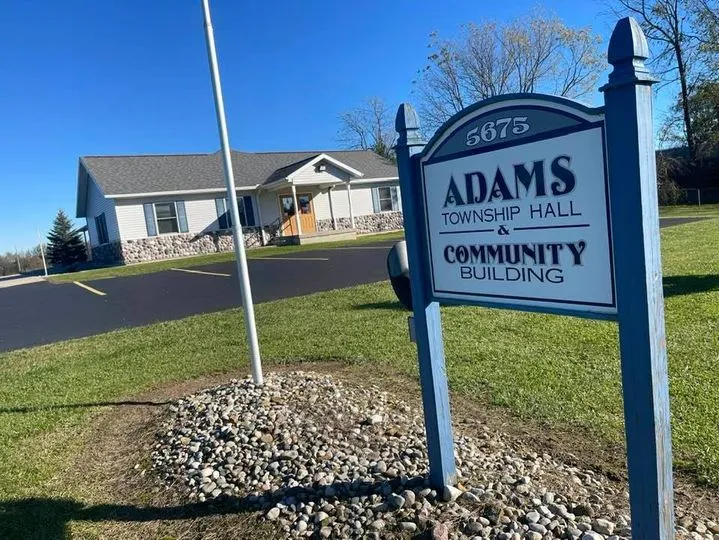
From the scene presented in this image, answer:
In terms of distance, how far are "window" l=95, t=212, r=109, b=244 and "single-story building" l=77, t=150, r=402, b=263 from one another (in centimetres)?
4

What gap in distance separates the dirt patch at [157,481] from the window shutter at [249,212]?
22.5 meters

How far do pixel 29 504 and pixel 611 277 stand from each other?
354 cm

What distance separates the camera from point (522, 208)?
7.29 ft

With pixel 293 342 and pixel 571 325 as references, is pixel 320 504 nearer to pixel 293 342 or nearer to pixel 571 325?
pixel 293 342

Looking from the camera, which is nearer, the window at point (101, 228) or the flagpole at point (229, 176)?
the flagpole at point (229, 176)

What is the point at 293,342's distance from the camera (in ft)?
22.0

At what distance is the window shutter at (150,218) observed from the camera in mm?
24237

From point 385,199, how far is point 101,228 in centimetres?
1519

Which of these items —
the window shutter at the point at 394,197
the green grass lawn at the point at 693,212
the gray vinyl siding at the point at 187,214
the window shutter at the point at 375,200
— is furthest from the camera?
the window shutter at the point at 394,197

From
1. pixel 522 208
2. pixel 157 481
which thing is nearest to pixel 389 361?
pixel 157 481

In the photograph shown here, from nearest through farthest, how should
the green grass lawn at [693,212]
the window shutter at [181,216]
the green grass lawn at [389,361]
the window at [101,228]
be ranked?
the green grass lawn at [389,361] → the green grass lawn at [693,212] → the window shutter at [181,216] → the window at [101,228]

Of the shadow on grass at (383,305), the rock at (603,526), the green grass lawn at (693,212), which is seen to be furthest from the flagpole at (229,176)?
the green grass lawn at (693,212)

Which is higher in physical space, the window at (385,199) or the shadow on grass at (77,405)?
the window at (385,199)

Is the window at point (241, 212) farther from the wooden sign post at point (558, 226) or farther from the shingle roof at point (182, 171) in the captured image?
the wooden sign post at point (558, 226)
